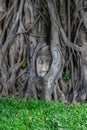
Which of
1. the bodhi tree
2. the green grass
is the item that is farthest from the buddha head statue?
the green grass

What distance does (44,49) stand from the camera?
6.95 m

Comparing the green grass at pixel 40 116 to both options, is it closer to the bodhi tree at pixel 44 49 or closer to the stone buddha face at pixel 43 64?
the bodhi tree at pixel 44 49

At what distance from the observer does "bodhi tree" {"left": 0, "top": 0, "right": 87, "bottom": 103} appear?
6707mm

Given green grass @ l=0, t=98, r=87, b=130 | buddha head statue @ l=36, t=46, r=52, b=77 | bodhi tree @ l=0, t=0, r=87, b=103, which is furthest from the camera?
buddha head statue @ l=36, t=46, r=52, b=77

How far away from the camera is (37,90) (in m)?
6.75

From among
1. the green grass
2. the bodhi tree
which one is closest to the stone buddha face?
the bodhi tree

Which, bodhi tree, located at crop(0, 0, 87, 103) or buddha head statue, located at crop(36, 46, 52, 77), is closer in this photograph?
bodhi tree, located at crop(0, 0, 87, 103)

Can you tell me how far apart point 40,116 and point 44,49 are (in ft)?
7.05

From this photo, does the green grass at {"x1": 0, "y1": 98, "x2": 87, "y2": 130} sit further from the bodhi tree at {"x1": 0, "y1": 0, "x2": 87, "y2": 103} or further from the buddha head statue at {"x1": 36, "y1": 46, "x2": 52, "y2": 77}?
the buddha head statue at {"x1": 36, "y1": 46, "x2": 52, "y2": 77}

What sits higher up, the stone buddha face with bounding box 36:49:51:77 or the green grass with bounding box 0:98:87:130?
the stone buddha face with bounding box 36:49:51:77

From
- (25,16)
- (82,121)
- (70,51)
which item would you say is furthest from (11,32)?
(82,121)

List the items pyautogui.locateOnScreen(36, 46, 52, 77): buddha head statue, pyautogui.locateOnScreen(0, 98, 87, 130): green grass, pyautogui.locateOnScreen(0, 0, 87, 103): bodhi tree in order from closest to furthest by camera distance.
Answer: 1. pyautogui.locateOnScreen(0, 98, 87, 130): green grass
2. pyautogui.locateOnScreen(0, 0, 87, 103): bodhi tree
3. pyautogui.locateOnScreen(36, 46, 52, 77): buddha head statue

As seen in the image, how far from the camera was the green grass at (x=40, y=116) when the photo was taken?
462 centimetres

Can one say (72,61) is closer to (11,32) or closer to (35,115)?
(11,32)
